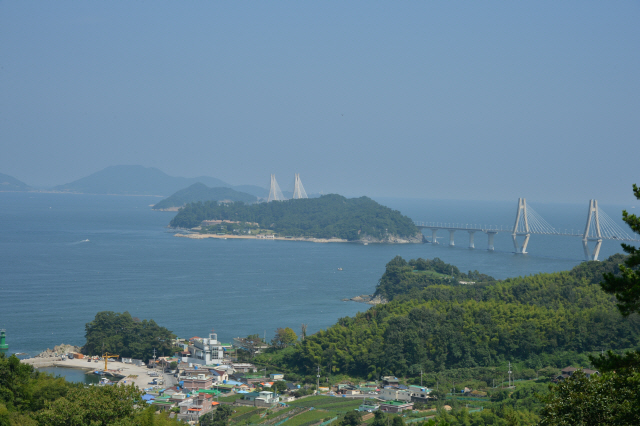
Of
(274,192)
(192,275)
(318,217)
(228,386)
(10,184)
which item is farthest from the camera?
(10,184)

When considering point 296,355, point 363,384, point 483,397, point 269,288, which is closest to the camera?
point 483,397

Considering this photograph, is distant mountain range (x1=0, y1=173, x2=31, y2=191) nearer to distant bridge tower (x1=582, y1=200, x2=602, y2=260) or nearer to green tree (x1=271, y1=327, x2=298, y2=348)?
distant bridge tower (x1=582, y1=200, x2=602, y2=260)

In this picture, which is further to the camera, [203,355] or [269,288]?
[269,288]

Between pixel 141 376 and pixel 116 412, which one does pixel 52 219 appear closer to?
pixel 141 376

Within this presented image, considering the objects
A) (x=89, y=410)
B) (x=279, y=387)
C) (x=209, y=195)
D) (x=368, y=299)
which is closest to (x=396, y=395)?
(x=279, y=387)

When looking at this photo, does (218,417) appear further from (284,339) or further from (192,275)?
(192,275)

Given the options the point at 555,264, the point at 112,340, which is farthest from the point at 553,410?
the point at 555,264

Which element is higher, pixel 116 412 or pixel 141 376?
pixel 116 412
